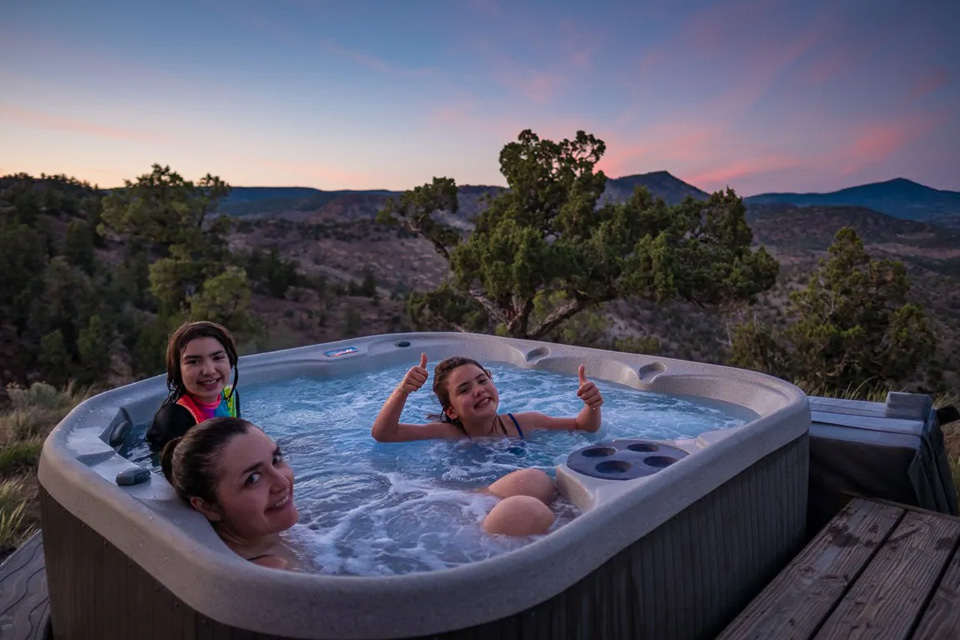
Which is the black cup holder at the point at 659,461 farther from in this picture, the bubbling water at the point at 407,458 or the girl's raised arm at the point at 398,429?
the girl's raised arm at the point at 398,429

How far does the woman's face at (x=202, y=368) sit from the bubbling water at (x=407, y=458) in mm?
463

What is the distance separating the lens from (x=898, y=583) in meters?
1.77

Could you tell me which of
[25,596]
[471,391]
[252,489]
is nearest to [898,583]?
[471,391]

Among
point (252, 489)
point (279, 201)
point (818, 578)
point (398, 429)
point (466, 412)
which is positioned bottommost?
point (818, 578)

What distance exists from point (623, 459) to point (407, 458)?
1044 millimetres

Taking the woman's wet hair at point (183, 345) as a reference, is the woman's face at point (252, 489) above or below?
below

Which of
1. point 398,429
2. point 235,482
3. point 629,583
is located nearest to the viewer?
point 629,583

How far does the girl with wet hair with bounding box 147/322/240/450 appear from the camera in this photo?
7.54 ft

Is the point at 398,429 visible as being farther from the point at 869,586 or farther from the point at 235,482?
the point at 869,586

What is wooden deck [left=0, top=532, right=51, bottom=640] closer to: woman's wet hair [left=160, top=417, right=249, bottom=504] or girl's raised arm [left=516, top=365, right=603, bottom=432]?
woman's wet hair [left=160, top=417, right=249, bottom=504]

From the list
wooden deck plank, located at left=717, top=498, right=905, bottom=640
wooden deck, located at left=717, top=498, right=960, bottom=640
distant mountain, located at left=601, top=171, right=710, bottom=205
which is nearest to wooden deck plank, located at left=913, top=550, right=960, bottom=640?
wooden deck, located at left=717, top=498, right=960, bottom=640

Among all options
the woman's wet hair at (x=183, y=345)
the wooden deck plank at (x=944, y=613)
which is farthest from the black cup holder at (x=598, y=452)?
the woman's wet hair at (x=183, y=345)

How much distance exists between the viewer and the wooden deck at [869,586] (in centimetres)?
157

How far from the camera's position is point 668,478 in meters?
1.62
